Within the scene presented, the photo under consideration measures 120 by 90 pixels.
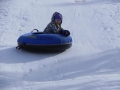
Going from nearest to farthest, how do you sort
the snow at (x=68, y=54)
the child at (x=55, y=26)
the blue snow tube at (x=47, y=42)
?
the snow at (x=68, y=54)
the blue snow tube at (x=47, y=42)
the child at (x=55, y=26)

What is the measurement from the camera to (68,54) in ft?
22.4

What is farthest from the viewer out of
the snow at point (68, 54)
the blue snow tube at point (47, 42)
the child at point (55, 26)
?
the child at point (55, 26)

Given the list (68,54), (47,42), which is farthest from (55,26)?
(68,54)

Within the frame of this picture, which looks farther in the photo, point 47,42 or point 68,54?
point 68,54

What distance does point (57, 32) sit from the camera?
7.13m

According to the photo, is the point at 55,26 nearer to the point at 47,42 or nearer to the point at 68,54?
the point at 47,42

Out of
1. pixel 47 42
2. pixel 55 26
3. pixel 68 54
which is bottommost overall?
pixel 68 54

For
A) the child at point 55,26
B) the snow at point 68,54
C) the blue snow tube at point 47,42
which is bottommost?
the snow at point 68,54

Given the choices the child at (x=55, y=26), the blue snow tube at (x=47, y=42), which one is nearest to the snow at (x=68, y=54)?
the blue snow tube at (x=47, y=42)

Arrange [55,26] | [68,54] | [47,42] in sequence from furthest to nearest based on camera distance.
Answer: [55,26]
[68,54]
[47,42]

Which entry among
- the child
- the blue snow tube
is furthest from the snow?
the child

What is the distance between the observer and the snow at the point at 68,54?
16.6 ft

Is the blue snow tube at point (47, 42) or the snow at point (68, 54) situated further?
the blue snow tube at point (47, 42)

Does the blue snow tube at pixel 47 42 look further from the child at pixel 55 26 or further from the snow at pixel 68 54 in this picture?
the child at pixel 55 26
